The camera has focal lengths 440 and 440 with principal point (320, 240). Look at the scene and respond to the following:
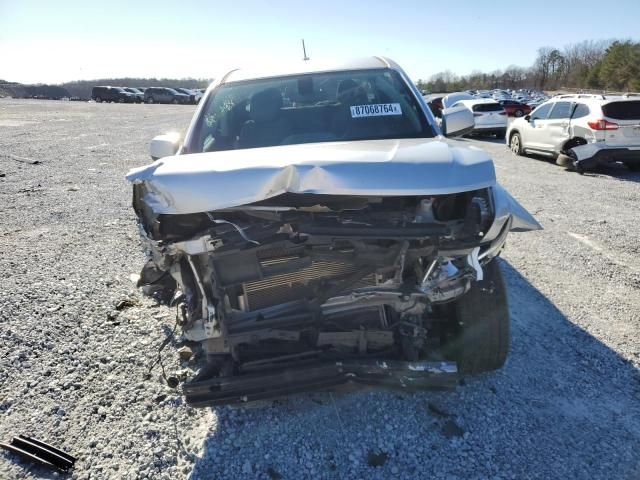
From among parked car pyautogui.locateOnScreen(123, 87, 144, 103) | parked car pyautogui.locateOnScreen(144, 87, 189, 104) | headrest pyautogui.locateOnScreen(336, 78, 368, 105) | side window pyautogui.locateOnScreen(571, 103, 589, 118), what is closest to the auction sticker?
headrest pyautogui.locateOnScreen(336, 78, 368, 105)

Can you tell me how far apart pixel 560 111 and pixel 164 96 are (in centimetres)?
4680

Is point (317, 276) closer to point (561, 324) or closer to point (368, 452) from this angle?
point (368, 452)

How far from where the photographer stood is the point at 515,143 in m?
12.4

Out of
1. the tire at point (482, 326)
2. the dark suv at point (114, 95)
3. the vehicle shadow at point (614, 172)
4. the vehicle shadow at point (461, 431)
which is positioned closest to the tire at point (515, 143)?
the vehicle shadow at point (614, 172)

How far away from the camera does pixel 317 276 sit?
2.36 metres

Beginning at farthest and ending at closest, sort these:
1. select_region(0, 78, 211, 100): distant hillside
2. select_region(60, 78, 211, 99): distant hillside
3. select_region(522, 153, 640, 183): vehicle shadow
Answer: select_region(60, 78, 211, 99): distant hillside
select_region(0, 78, 211, 100): distant hillside
select_region(522, 153, 640, 183): vehicle shadow

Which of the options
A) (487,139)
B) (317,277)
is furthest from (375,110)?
(487,139)

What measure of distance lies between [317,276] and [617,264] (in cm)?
363

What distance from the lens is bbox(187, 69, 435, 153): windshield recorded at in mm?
3068

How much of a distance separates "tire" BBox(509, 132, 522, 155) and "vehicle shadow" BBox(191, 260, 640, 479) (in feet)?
33.9

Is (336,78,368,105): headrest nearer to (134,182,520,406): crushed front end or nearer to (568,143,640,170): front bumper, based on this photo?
(134,182,520,406): crushed front end

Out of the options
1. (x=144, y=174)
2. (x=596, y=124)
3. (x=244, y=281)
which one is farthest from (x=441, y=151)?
(x=596, y=124)

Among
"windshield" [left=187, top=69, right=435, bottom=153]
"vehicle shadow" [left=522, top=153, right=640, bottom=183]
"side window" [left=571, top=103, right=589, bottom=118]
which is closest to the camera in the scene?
"windshield" [left=187, top=69, right=435, bottom=153]

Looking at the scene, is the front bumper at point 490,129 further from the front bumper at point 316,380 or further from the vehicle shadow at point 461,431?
the front bumper at point 316,380
